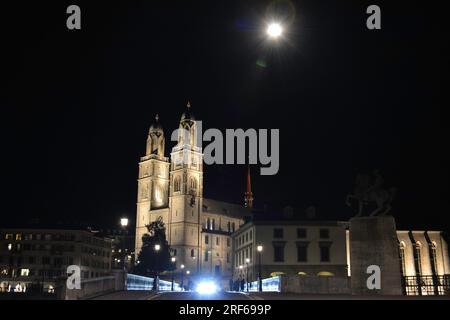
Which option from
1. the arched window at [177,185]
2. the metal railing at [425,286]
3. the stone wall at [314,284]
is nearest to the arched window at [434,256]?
the metal railing at [425,286]

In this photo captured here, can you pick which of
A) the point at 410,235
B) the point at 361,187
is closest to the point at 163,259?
the point at 410,235

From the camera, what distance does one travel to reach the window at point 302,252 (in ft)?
223

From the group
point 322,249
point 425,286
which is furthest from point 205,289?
point 425,286

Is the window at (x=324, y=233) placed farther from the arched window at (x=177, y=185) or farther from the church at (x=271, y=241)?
the arched window at (x=177, y=185)

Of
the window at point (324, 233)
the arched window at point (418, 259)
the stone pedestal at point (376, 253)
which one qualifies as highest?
the window at point (324, 233)

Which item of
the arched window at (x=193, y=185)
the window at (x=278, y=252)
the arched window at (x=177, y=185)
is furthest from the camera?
the arched window at (x=193, y=185)

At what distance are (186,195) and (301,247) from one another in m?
54.6

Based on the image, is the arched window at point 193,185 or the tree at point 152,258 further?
the arched window at point 193,185

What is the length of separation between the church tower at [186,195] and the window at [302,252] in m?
48.2

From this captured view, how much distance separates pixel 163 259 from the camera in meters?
83.8

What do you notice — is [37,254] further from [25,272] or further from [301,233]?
[301,233]

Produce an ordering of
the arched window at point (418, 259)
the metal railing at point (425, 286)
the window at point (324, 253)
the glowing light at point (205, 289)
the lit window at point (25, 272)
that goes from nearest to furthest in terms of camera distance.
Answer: the metal railing at point (425, 286)
the glowing light at point (205, 289)
the arched window at point (418, 259)
the window at point (324, 253)
the lit window at point (25, 272)
